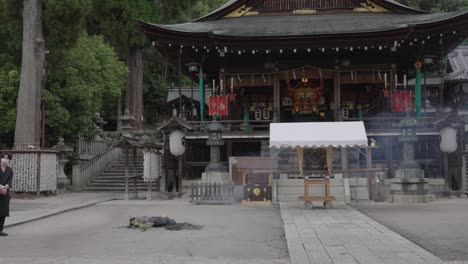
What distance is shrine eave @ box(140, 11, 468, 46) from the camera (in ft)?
68.9

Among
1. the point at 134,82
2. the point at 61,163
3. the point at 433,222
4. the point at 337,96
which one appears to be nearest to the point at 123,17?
the point at 134,82

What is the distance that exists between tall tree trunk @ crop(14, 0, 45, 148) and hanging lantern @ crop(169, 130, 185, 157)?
641 cm

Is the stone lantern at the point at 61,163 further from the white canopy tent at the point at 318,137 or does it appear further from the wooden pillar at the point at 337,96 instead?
the wooden pillar at the point at 337,96

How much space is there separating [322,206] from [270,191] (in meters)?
2.12

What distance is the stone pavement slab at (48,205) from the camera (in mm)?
13594

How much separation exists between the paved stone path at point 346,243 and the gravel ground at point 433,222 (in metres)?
0.41

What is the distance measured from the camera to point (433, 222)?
39.4ft

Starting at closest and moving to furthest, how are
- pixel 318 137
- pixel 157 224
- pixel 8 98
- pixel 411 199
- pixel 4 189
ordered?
pixel 4 189
pixel 157 224
pixel 318 137
pixel 411 199
pixel 8 98

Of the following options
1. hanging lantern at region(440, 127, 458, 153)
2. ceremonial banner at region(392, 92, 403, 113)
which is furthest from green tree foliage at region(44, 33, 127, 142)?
hanging lantern at region(440, 127, 458, 153)

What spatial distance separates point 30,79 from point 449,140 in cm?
1732

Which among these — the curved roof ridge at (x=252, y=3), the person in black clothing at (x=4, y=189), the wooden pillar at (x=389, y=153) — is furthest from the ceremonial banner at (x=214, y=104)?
the person in black clothing at (x=4, y=189)

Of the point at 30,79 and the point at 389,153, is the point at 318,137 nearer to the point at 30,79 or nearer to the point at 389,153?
the point at 389,153

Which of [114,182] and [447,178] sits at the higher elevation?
[447,178]

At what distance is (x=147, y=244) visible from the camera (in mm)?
9336
